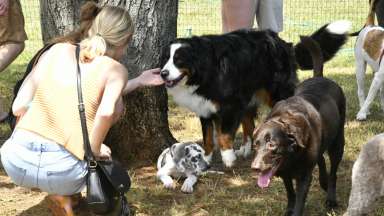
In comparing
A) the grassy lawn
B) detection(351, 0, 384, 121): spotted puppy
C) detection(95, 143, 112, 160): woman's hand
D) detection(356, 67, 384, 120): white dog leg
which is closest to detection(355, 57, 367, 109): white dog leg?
detection(351, 0, 384, 121): spotted puppy

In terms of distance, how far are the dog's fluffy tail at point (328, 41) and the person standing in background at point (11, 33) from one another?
111 inches

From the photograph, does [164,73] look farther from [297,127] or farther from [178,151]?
[297,127]

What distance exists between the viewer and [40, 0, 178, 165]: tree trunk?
4.90m

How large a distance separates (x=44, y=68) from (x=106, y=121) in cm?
51

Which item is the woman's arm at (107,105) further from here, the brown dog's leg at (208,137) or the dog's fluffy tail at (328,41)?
the dog's fluffy tail at (328,41)

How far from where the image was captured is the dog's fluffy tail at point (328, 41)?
231 inches

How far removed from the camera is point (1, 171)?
17.1ft

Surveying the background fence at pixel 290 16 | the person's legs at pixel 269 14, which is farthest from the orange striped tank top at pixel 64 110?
the background fence at pixel 290 16

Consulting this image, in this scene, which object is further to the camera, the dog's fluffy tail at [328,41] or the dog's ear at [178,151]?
the dog's fluffy tail at [328,41]

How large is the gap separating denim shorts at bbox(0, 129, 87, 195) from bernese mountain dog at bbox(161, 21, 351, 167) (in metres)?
1.57

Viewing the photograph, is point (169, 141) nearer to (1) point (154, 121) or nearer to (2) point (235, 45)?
(1) point (154, 121)

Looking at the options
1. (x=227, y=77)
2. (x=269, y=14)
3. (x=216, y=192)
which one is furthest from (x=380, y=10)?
(x=216, y=192)

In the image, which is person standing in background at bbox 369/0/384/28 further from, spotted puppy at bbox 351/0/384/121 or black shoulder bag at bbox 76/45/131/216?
black shoulder bag at bbox 76/45/131/216

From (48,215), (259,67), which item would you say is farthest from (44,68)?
(259,67)
